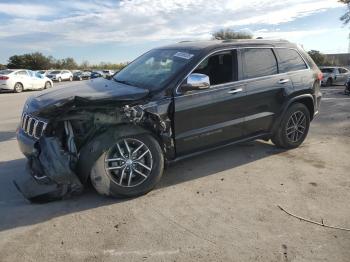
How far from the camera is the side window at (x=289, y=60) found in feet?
21.0

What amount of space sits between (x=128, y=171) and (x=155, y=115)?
2.53 ft

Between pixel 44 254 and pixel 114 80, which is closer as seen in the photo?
pixel 44 254

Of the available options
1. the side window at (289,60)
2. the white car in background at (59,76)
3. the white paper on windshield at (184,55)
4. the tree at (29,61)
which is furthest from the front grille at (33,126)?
the tree at (29,61)

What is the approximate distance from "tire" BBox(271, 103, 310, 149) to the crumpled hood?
8.78 feet

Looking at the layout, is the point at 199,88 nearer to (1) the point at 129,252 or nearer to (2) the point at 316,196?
(2) the point at 316,196

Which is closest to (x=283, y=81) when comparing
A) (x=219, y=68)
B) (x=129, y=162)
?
(x=219, y=68)

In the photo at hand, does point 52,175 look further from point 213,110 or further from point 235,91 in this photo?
point 235,91

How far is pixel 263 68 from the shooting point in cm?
609

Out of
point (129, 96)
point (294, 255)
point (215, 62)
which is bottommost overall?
point (294, 255)

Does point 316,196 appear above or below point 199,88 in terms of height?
below

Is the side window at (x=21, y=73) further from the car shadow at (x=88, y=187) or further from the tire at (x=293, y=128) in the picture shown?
the tire at (x=293, y=128)

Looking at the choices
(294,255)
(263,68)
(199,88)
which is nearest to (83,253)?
(294,255)

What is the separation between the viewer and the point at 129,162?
15.3ft

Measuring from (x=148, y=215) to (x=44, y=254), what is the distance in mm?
1195
